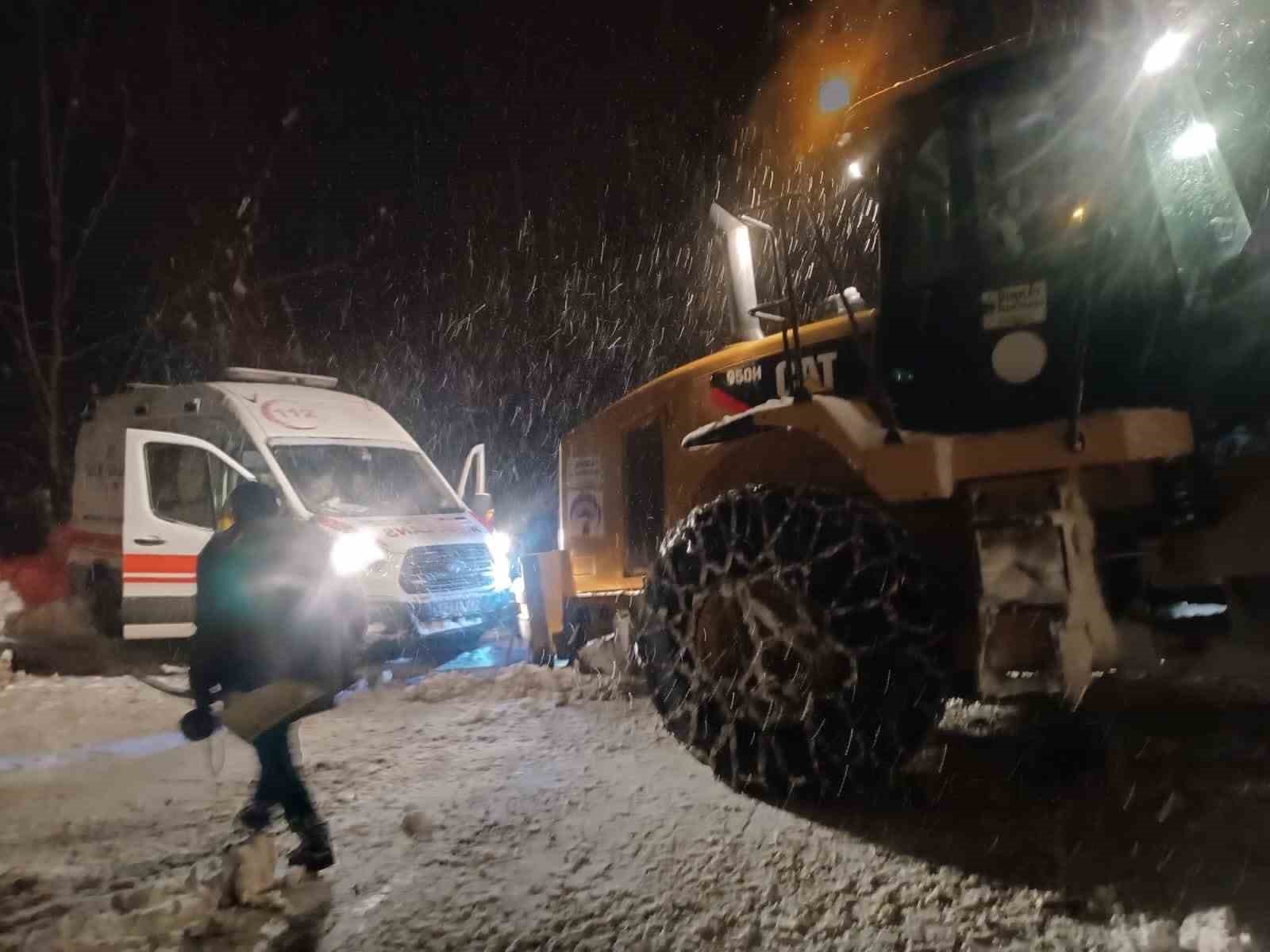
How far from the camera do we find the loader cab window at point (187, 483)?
28.6 feet

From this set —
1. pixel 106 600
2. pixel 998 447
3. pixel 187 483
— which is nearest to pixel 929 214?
pixel 998 447

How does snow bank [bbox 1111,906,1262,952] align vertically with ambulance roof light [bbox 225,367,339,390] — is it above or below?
below

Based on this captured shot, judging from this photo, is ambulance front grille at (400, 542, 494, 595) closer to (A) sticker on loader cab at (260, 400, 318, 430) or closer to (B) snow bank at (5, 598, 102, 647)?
(A) sticker on loader cab at (260, 400, 318, 430)

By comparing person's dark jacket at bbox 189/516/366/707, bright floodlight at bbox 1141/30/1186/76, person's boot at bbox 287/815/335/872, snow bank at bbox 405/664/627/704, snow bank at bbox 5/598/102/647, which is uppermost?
bright floodlight at bbox 1141/30/1186/76

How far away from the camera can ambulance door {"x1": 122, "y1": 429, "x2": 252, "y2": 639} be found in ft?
27.8

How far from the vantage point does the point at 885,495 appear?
3.80m

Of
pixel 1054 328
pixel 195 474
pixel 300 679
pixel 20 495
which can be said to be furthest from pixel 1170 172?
pixel 20 495

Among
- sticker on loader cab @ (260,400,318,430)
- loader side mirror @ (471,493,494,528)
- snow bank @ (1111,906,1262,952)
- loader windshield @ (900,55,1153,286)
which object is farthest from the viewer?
loader side mirror @ (471,493,494,528)

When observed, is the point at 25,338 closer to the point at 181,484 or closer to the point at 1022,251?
the point at 181,484

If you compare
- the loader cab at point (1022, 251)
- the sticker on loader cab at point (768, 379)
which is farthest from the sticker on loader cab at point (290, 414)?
the loader cab at point (1022, 251)

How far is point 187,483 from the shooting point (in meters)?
8.86

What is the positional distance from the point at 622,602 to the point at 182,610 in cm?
453

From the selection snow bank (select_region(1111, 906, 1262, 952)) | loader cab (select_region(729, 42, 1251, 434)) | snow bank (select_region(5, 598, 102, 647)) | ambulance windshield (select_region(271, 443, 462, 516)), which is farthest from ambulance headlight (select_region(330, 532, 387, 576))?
snow bank (select_region(1111, 906, 1262, 952))

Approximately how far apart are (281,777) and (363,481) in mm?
5776
